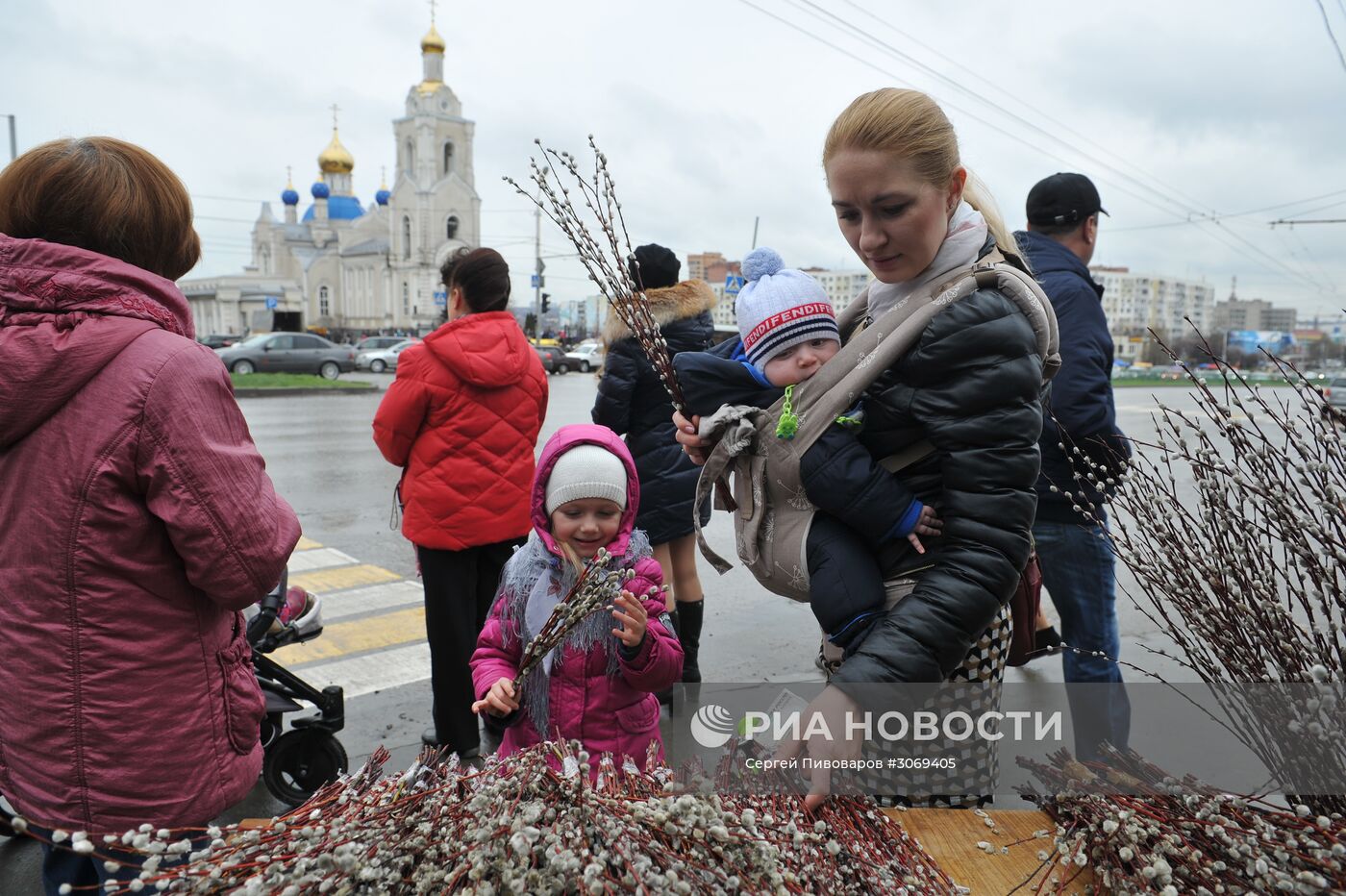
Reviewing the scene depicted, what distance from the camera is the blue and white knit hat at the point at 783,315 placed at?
1.77 m

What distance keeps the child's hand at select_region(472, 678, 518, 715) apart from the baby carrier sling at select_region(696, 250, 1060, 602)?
2.25ft

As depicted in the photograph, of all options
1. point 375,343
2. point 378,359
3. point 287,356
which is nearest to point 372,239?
point 375,343

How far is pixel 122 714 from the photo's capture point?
1.83m

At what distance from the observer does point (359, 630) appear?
570 centimetres

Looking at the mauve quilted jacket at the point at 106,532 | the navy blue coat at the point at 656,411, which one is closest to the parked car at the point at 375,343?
the navy blue coat at the point at 656,411

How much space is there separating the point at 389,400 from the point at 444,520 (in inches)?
22.2

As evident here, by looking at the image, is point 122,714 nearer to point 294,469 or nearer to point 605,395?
point 605,395

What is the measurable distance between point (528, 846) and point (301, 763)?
2.94 m

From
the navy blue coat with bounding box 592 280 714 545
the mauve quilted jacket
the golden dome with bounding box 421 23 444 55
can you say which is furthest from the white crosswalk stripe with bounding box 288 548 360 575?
the golden dome with bounding box 421 23 444 55

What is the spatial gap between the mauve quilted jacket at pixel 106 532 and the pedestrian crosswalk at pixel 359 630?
2.97 metres

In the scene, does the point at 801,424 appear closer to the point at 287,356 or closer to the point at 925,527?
the point at 925,527

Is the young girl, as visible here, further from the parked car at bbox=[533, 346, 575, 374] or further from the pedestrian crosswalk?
the parked car at bbox=[533, 346, 575, 374]

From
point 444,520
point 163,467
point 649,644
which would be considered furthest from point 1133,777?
point 444,520

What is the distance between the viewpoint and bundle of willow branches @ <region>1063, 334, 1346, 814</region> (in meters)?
1.18
